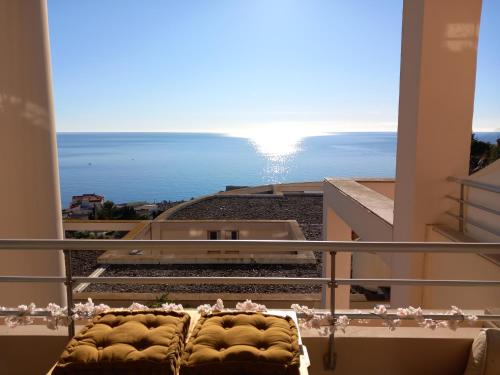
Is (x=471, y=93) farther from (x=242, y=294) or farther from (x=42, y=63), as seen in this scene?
(x=242, y=294)

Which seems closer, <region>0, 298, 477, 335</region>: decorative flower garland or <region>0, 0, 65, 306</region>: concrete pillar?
<region>0, 298, 477, 335</region>: decorative flower garland

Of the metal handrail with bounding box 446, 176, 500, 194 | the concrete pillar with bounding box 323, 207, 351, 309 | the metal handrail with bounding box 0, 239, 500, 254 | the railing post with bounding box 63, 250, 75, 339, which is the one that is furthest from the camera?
the concrete pillar with bounding box 323, 207, 351, 309

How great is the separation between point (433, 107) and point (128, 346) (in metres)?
4.14

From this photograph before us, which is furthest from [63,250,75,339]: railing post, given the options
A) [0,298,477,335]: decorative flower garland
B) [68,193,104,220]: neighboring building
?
[68,193,104,220]: neighboring building

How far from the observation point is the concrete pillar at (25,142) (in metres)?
3.51

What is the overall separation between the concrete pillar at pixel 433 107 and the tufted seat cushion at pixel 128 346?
359 cm

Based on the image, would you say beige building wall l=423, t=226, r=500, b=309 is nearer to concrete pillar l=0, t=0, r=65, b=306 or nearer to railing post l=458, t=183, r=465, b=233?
railing post l=458, t=183, r=465, b=233

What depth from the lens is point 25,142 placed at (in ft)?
12.0

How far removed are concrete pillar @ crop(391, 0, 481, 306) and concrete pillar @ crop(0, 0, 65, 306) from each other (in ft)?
12.5

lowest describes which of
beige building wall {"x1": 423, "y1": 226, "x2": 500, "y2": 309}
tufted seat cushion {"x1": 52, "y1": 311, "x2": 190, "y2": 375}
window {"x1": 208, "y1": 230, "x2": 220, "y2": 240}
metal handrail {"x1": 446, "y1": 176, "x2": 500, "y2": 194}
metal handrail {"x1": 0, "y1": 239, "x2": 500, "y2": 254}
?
window {"x1": 208, "y1": 230, "x2": 220, "y2": 240}

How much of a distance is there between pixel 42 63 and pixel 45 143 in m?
0.69

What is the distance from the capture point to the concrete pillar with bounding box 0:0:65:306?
3.51m

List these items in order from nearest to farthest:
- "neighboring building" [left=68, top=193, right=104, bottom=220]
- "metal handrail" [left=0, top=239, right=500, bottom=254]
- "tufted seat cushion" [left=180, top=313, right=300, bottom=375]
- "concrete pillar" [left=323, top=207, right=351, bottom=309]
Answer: "tufted seat cushion" [left=180, top=313, right=300, bottom=375]
"metal handrail" [left=0, top=239, right=500, bottom=254]
"concrete pillar" [left=323, top=207, right=351, bottom=309]
"neighboring building" [left=68, top=193, right=104, bottom=220]

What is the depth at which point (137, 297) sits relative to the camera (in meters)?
8.80
